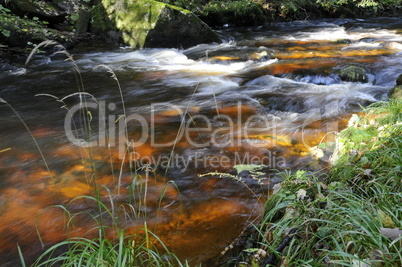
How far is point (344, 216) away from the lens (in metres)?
1.93

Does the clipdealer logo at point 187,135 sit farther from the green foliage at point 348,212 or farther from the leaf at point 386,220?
the leaf at point 386,220

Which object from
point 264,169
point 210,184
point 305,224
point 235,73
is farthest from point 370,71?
point 305,224

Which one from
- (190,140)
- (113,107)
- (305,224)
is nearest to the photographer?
(305,224)

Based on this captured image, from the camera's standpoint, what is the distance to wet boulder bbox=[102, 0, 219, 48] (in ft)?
34.0

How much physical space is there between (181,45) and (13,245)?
916 cm

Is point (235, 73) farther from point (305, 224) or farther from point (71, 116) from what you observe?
point (305, 224)

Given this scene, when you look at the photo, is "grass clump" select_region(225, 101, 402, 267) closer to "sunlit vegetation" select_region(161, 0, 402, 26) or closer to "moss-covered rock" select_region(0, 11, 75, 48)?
"moss-covered rock" select_region(0, 11, 75, 48)

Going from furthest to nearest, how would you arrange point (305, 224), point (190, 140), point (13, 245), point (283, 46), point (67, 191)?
point (283, 46)
point (190, 140)
point (67, 191)
point (13, 245)
point (305, 224)

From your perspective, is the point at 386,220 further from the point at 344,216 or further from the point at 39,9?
the point at 39,9

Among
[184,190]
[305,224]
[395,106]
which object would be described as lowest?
[184,190]

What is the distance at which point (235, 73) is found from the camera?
7.70 meters

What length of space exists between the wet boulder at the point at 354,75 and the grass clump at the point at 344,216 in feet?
13.6

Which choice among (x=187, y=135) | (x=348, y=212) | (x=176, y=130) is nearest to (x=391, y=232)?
(x=348, y=212)

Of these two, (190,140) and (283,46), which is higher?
(283,46)
